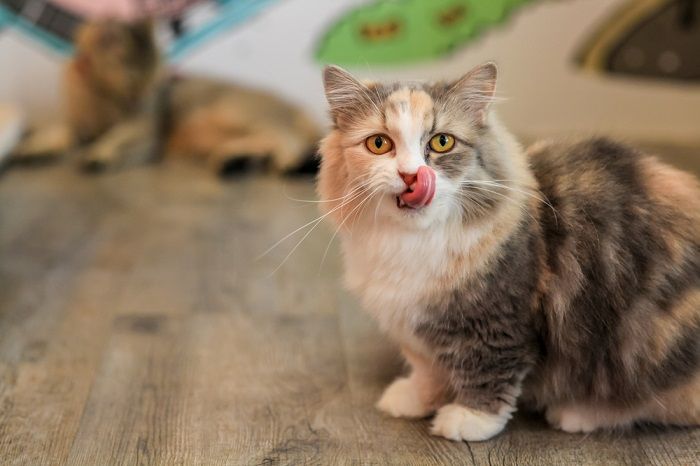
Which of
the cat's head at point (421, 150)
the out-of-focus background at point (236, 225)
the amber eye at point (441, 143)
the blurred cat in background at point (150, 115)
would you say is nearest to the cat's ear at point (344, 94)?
the cat's head at point (421, 150)

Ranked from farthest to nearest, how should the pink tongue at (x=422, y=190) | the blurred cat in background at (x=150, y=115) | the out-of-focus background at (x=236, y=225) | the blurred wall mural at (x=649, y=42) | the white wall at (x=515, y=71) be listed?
the white wall at (x=515, y=71), the blurred wall mural at (x=649, y=42), the blurred cat in background at (x=150, y=115), the out-of-focus background at (x=236, y=225), the pink tongue at (x=422, y=190)

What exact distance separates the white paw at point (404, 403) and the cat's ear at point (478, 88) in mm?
545

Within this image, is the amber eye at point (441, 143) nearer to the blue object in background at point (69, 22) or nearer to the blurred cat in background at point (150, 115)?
the blurred cat in background at point (150, 115)

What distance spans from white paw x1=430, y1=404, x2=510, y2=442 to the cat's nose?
1.46 ft

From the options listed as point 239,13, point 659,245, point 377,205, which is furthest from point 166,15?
point 659,245

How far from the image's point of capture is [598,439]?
4.77ft

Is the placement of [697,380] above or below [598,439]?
above

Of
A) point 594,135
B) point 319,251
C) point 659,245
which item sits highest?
point 594,135

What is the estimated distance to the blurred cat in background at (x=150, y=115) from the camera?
10.5 feet

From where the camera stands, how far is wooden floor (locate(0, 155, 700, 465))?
1433 mm

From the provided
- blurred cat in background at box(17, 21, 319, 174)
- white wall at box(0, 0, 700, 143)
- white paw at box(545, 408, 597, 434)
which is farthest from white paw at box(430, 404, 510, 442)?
white wall at box(0, 0, 700, 143)

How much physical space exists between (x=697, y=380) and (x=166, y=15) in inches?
108

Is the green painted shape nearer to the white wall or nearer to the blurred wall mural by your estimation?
the white wall

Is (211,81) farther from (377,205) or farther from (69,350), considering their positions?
(377,205)
